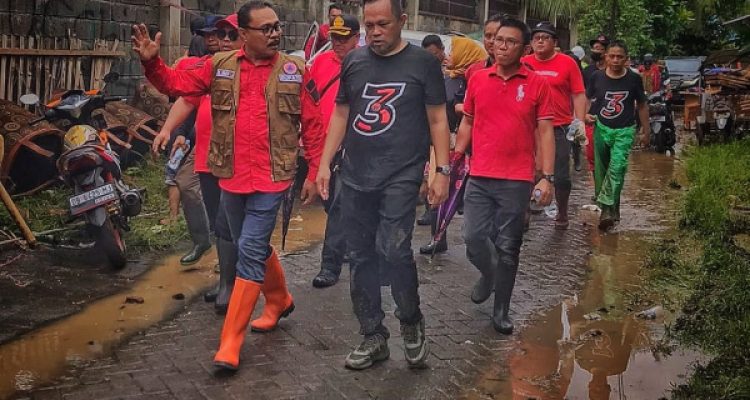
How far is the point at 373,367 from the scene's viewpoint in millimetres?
4816

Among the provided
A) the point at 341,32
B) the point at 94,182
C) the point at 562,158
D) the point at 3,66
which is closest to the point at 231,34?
the point at 341,32

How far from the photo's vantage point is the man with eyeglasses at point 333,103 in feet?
21.6

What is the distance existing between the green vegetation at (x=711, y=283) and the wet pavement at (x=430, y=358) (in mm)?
196

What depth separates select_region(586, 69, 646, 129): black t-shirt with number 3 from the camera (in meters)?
8.93

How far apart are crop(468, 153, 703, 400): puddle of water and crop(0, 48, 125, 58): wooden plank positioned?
5.86 metres

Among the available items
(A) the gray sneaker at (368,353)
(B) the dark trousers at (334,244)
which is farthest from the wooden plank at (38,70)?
(A) the gray sneaker at (368,353)

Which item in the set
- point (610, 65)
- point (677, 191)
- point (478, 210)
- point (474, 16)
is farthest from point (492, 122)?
point (474, 16)

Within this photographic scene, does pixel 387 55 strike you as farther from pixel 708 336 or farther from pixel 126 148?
pixel 126 148

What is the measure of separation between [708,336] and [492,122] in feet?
5.96

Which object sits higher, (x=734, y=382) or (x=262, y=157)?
(x=262, y=157)

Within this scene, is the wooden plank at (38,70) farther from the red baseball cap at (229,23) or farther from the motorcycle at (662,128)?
the motorcycle at (662,128)

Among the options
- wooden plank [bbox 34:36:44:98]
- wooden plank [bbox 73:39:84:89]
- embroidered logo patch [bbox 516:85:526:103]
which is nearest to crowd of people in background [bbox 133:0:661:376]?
embroidered logo patch [bbox 516:85:526:103]

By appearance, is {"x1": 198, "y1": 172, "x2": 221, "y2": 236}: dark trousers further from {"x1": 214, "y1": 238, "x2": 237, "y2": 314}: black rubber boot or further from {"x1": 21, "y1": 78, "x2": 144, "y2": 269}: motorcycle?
{"x1": 21, "y1": 78, "x2": 144, "y2": 269}: motorcycle

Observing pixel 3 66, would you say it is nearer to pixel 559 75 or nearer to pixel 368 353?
pixel 559 75
